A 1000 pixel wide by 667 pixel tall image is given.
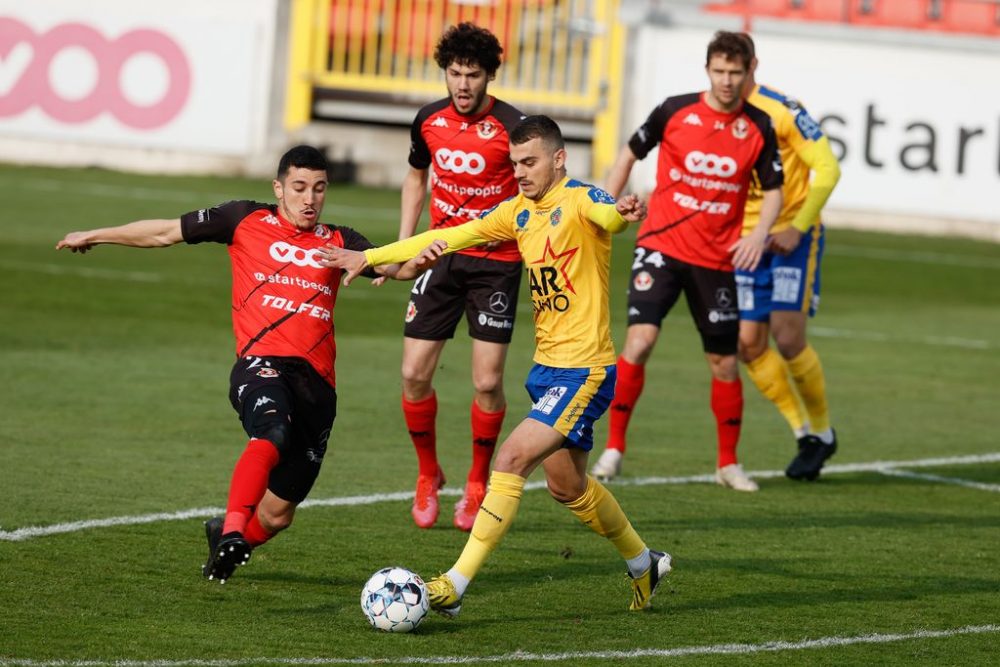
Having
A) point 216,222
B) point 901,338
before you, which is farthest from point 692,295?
point 901,338

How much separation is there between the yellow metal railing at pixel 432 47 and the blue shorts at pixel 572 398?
19753 millimetres

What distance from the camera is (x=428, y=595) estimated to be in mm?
6488

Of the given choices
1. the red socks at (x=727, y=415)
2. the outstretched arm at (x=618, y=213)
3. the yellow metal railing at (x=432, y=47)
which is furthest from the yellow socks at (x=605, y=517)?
the yellow metal railing at (x=432, y=47)

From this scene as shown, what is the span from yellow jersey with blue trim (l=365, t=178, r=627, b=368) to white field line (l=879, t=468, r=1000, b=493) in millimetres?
4033

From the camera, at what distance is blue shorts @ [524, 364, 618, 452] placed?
690 cm

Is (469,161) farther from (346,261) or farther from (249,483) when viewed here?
(249,483)

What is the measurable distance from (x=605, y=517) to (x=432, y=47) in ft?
68.8

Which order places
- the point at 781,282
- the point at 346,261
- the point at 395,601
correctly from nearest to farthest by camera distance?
1. the point at 395,601
2. the point at 346,261
3. the point at 781,282

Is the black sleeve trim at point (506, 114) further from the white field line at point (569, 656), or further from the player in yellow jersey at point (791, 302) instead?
the white field line at point (569, 656)

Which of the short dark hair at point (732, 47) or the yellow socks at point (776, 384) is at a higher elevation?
the short dark hair at point (732, 47)

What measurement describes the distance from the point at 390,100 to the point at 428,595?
2115 cm

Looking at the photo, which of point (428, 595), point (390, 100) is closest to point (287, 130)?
point (390, 100)

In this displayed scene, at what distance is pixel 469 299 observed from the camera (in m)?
8.93

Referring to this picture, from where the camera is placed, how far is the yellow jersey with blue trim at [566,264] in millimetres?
7074
